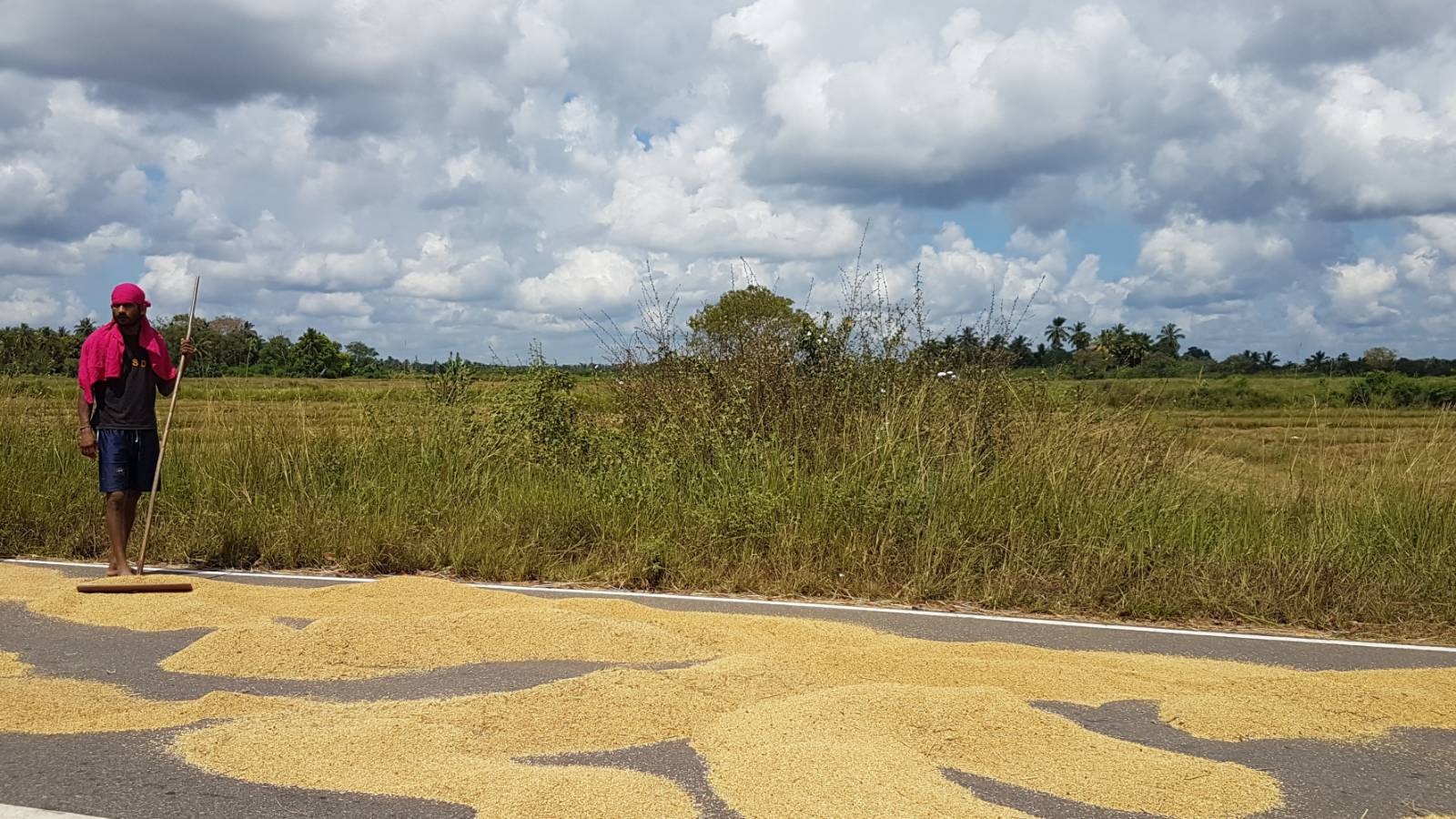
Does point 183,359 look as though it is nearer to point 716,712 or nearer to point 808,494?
point 808,494

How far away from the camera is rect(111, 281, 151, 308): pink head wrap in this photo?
25.6 feet

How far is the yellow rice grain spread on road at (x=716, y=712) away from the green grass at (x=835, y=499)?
1.62 m

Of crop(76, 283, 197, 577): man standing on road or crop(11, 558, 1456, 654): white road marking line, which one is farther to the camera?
crop(76, 283, 197, 577): man standing on road

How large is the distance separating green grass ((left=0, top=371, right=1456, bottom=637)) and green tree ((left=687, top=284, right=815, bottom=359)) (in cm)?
67

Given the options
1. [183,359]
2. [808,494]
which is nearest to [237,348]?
[183,359]

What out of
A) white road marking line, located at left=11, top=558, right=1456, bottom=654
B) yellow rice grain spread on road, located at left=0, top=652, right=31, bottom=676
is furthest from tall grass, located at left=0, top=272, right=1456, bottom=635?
yellow rice grain spread on road, located at left=0, top=652, right=31, bottom=676

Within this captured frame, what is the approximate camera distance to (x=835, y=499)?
8.77 meters

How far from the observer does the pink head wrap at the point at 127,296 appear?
25.6 feet

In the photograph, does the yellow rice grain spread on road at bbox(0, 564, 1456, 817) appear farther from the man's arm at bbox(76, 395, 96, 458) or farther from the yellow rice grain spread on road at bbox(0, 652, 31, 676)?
the man's arm at bbox(76, 395, 96, 458)

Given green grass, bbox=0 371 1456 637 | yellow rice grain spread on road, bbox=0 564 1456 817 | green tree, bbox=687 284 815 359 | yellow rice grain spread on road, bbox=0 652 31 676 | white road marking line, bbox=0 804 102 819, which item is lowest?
yellow rice grain spread on road, bbox=0 652 31 676

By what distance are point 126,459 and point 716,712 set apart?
5507mm

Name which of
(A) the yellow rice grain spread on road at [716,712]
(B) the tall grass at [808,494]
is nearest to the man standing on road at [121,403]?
(B) the tall grass at [808,494]

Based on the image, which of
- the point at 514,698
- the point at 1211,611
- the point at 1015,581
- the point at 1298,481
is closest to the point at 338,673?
the point at 514,698

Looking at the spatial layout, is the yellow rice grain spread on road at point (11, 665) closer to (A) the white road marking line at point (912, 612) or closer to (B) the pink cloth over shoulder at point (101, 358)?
(A) the white road marking line at point (912, 612)
